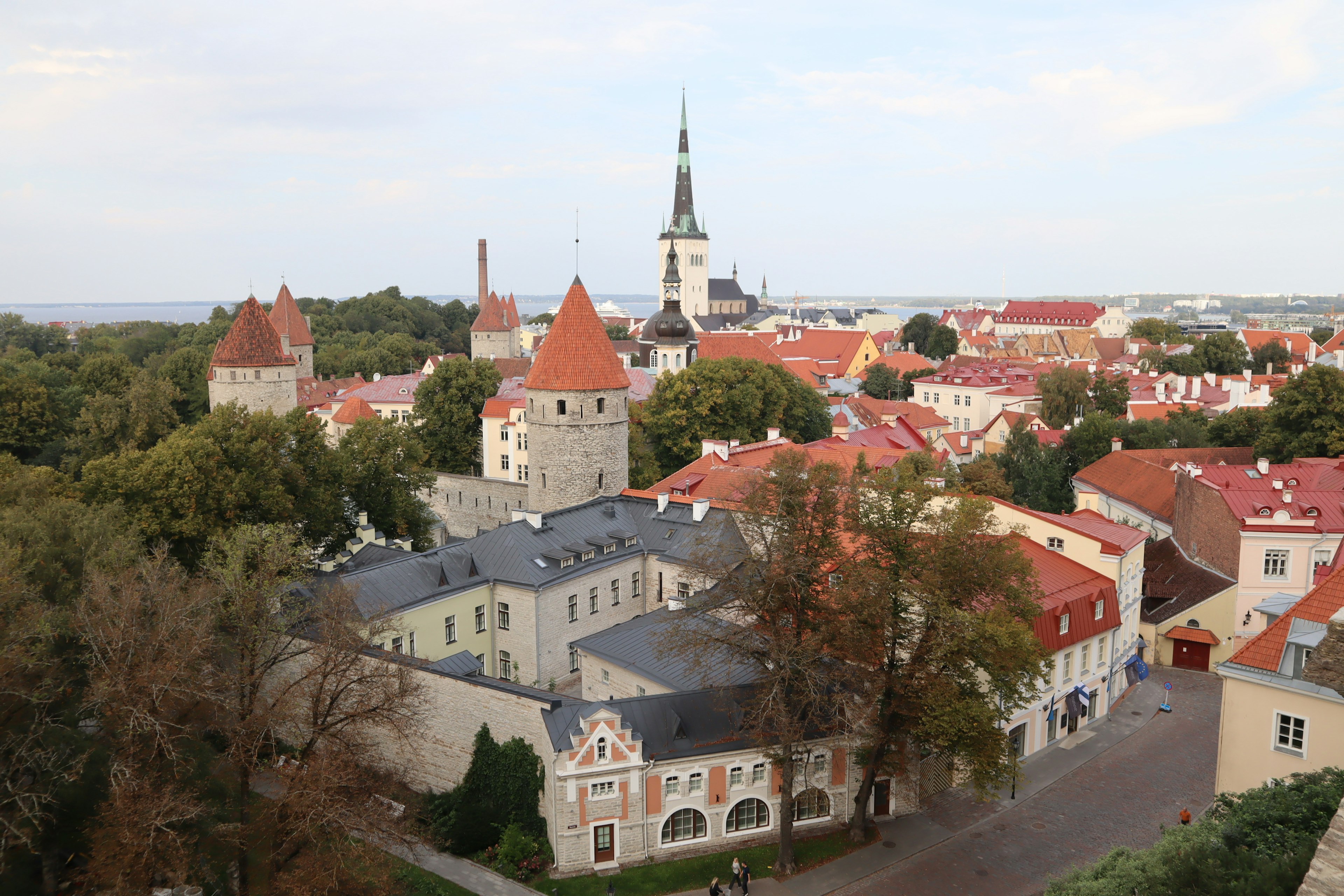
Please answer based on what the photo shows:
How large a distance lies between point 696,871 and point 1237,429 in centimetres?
4013

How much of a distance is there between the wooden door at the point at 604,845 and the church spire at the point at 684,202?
93.1 meters

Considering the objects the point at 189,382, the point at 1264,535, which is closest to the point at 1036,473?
the point at 1264,535

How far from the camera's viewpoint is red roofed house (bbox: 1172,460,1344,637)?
99.1 feet

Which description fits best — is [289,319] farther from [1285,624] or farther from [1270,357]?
[1270,357]

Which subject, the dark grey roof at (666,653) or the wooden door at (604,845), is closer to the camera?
the wooden door at (604,845)

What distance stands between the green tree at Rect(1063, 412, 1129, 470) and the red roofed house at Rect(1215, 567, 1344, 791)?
28376mm

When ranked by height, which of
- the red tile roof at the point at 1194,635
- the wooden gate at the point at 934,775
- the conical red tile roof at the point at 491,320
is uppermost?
the conical red tile roof at the point at 491,320

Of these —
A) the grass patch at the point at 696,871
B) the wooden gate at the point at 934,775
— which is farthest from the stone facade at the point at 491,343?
the grass patch at the point at 696,871

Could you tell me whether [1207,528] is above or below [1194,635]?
above

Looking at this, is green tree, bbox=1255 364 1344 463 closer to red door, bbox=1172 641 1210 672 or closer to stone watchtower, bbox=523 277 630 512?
red door, bbox=1172 641 1210 672

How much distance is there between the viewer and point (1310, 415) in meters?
42.1

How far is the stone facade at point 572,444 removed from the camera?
36.9 m

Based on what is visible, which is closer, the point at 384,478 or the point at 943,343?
the point at 384,478

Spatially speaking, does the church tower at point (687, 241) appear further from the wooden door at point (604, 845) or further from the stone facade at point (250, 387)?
the wooden door at point (604, 845)
